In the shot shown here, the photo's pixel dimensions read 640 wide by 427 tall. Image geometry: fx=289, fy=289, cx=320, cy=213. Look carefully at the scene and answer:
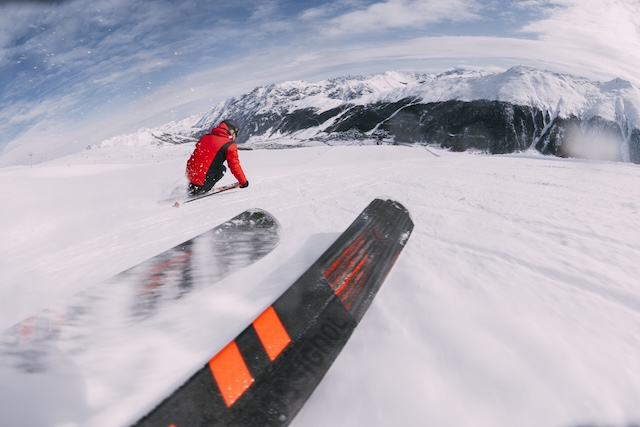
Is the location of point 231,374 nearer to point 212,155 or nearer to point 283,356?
point 283,356

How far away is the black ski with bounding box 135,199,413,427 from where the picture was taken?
1483mm

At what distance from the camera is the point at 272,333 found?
193cm

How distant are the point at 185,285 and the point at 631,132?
18838 cm

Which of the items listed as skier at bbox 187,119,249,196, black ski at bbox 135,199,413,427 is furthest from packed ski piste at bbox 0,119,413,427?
skier at bbox 187,119,249,196

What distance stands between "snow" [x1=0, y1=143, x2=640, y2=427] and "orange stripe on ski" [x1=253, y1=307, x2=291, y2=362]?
29cm

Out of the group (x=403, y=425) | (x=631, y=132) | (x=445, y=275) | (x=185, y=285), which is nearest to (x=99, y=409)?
(x=185, y=285)

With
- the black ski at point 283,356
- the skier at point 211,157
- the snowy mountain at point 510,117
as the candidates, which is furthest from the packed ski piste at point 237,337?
the snowy mountain at point 510,117

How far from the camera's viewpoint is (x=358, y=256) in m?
2.95

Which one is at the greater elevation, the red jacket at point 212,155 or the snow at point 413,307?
the red jacket at point 212,155

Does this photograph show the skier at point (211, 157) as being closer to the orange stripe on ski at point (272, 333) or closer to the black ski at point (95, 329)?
the black ski at point (95, 329)

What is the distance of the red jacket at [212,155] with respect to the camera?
6270mm

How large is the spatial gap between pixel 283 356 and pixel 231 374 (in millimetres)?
313

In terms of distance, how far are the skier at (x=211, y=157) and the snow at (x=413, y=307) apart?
0.92 meters

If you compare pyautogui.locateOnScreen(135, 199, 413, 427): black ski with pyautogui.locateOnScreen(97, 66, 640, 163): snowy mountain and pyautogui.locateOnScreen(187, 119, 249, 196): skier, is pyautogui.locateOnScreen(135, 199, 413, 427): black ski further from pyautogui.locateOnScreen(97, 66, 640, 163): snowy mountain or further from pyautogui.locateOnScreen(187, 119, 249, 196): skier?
pyautogui.locateOnScreen(97, 66, 640, 163): snowy mountain
